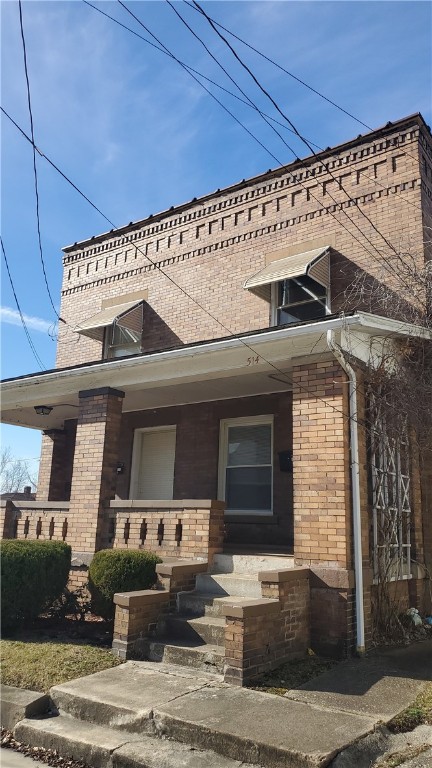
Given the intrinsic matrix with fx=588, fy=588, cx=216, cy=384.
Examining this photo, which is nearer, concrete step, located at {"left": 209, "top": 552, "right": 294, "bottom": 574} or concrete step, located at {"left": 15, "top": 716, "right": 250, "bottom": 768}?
concrete step, located at {"left": 15, "top": 716, "right": 250, "bottom": 768}

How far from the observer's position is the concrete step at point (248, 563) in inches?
292

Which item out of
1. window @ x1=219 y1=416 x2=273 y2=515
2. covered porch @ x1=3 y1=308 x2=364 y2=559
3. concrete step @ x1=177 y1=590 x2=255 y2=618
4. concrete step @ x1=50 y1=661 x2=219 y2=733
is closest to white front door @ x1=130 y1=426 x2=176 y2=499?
covered porch @ x1=3 y1=308 x2=364 y2=559

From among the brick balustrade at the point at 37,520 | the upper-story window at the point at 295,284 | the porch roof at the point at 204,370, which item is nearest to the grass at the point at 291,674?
the porch roof at the point at 204,370

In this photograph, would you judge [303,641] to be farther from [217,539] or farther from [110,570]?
[110,570]

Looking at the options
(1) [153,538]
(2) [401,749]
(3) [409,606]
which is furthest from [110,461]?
(2) [401,749]

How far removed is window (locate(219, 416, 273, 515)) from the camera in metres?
10.2

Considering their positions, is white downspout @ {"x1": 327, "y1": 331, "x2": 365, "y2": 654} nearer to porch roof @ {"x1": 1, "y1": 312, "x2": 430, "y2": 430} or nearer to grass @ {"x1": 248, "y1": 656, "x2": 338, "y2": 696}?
porch roof @ {"x1": 1, "y1": 312, "x2": 430, "y2": 430}

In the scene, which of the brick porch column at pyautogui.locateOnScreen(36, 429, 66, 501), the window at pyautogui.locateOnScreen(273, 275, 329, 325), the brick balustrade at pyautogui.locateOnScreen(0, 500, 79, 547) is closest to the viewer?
the brick balustrade at pyautogui.locateOnScreen(0, 500, 79, 547)

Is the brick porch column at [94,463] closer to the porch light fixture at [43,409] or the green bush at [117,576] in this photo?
the green bush at [117,576]

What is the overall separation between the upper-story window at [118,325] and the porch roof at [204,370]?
169cm

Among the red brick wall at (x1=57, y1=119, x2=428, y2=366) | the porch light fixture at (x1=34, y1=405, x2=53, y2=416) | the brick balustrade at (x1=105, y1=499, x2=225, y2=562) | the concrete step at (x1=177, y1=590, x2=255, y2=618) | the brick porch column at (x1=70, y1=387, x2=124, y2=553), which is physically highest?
the red brick wall at (x1=57, y1=119, x2=428, y2=366)

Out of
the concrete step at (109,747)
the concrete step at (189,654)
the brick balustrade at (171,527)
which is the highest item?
the brick balustrade at (171,527)

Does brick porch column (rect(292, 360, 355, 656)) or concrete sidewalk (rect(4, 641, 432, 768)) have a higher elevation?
brick porch column (rect(292, 360, 355, 656))

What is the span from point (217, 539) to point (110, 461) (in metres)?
2.30
